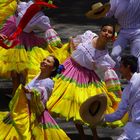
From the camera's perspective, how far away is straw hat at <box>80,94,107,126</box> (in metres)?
7.59

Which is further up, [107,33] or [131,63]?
[131,63]

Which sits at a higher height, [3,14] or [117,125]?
[3,14]

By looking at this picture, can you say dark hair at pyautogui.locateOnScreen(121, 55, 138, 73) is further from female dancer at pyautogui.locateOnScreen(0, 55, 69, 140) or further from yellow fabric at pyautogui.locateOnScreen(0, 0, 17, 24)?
yellow fabric at pyautogui.locateOnScreen(0, 0, 17, 24)

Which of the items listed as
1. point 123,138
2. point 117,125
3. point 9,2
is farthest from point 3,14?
point 123,138

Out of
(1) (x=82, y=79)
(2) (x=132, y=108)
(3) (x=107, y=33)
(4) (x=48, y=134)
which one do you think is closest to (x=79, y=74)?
(1) (x=82, y=79)

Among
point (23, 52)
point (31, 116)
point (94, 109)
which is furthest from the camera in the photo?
point (23, 52)

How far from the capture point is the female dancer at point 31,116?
7.99m

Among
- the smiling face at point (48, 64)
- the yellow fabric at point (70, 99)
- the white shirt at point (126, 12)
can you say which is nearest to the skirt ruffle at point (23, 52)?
the white shirt at point (126, 12)

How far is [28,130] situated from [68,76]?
1.70 meters

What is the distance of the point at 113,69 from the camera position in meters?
9.45

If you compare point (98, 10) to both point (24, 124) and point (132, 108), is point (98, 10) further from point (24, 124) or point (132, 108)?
point (132, 108)

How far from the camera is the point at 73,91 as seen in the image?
936 cm

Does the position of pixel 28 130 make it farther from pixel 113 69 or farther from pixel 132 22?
pixel 132 22

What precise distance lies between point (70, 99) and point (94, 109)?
5.53 feet
